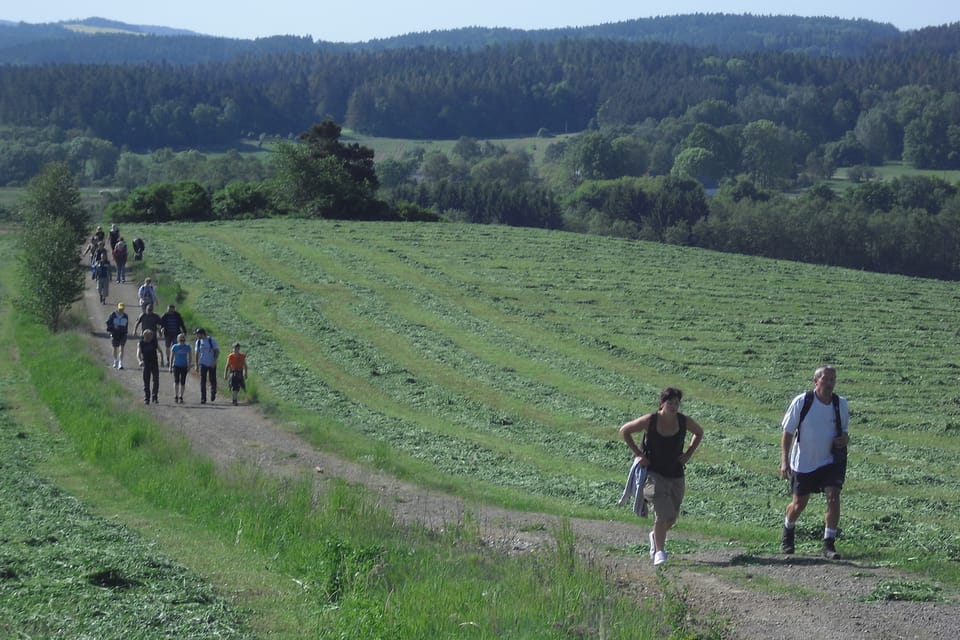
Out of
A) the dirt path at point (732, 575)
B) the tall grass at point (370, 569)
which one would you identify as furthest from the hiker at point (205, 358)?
the tall grass at point (370, 569)

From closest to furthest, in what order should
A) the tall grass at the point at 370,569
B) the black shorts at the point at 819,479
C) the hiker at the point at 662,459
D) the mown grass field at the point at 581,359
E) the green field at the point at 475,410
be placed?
the tall grass at the point at 370,569 < the green field at the point at 475,410 < the hiker at the point at 662,459 < the black shorts at the point at 819,479 < the mown grass field at the point at 581,359

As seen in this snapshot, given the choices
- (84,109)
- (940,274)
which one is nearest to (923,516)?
(940,274)

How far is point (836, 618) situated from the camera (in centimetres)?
1000

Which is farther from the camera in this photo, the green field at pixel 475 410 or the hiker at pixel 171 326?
the hiker at pixel 171 326

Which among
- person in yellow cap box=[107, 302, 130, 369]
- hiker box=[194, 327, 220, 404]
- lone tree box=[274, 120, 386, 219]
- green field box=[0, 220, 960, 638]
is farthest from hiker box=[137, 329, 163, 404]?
lone tree box=[274, 120, 386, 219]

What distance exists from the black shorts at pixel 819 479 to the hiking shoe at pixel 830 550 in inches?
20.5

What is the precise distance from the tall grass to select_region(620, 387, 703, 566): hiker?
0.94 m

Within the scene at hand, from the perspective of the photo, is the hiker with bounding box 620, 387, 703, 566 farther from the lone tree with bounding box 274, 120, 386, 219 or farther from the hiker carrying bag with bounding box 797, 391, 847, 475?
the lone tree with bounding box 274, 120, 386, 219

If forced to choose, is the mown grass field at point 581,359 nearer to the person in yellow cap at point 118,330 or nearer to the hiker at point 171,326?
the hiker at point 171,326

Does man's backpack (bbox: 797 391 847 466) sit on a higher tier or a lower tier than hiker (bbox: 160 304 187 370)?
higher

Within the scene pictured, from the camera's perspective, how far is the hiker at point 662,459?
11727 mm

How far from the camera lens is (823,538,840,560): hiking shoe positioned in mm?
12242

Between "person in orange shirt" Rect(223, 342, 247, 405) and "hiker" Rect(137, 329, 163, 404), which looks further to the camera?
"person in orange shirt" Rect(223, 342, 247, 405)

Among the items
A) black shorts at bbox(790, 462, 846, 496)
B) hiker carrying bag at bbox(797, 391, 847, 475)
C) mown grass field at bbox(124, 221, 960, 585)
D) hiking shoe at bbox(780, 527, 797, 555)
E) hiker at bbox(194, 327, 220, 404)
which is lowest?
mown grass field at bbox(124, 221, 960, 585)
